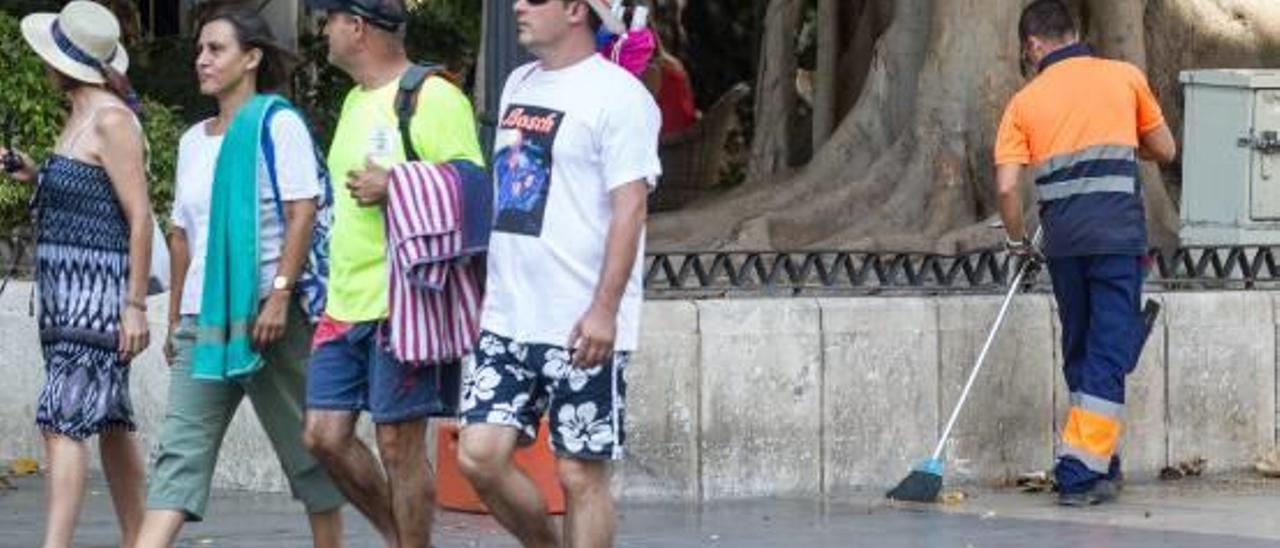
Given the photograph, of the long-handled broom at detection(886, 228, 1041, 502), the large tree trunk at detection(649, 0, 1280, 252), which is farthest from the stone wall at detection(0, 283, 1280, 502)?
the large tree trunk at detection(649, 0, 1280, 252)

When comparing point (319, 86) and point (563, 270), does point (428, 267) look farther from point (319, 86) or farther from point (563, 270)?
point (319, 86)

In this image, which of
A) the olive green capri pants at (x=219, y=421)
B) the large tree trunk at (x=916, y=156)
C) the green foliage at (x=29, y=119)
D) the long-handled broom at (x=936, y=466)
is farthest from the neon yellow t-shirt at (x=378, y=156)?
the large tree trunk at (x=916, y=156)

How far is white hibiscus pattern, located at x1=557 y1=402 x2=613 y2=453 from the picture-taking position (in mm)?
8047

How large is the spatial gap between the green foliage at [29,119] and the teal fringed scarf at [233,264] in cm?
317

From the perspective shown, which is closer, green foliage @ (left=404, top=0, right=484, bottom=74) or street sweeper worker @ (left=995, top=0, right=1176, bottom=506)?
street sweeper worker @ (left=995, top=0, right=1176, bottom=506)

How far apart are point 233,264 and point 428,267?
2.17 feet

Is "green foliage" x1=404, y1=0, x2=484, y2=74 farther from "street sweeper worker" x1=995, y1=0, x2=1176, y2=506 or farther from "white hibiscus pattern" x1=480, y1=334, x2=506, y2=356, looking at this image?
"white hibiscus pattern" x1=480, y1=334, x2=506, y2=356

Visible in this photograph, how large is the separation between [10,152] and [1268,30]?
31.2ft

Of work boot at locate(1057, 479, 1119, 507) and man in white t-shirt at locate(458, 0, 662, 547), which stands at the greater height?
man in white t-shirt at locate(458, 0, 662, 547)

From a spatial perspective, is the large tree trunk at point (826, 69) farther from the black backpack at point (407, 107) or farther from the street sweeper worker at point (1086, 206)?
the black backpack at point (407, 107)

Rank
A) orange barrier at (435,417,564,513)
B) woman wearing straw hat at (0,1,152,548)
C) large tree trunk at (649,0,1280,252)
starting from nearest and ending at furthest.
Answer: woman wearing straw hat at (0,1,152,548), orange barrier at (435,417,564,513), large tree trunk at (649,0,1280,252)

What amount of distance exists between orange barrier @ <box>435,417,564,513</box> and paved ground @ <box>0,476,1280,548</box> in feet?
0.22

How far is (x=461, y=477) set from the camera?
10.8 metres

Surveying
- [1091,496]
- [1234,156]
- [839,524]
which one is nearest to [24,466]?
[839,524]
